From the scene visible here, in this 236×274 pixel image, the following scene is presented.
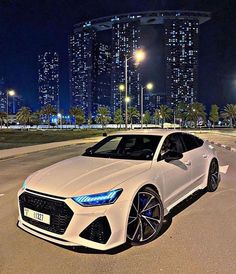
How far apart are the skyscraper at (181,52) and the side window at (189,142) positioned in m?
133

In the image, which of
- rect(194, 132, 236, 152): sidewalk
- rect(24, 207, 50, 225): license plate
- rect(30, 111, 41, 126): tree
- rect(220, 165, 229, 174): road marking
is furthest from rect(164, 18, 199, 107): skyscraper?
rect(24, 207, 50, 225): license plate

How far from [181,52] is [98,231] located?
139092 mm

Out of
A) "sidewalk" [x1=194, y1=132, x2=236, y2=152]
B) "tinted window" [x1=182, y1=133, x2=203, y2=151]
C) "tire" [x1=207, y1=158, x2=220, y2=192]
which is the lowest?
"sidewalk" [x1=194, y1=132, x2=236, y2=152]

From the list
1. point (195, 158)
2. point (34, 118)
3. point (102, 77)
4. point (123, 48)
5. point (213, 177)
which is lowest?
point (213, 177)

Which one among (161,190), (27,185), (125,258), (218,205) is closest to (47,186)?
(27,185)

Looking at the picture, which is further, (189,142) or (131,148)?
(189,142)

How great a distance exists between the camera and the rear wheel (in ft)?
23.8

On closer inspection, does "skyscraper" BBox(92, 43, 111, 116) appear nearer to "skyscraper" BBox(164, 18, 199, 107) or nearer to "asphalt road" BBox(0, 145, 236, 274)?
"skyscraper" BBox(164, 18, 199, 107)

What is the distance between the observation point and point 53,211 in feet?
13.1

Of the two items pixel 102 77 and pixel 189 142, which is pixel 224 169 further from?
pixel 102 77

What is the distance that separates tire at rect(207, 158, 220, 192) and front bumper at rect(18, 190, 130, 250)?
12.2 ft

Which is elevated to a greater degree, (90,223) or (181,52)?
(181,52)

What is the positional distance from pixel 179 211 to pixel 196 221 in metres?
0.59

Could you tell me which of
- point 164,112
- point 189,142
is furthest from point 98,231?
point 164,112
